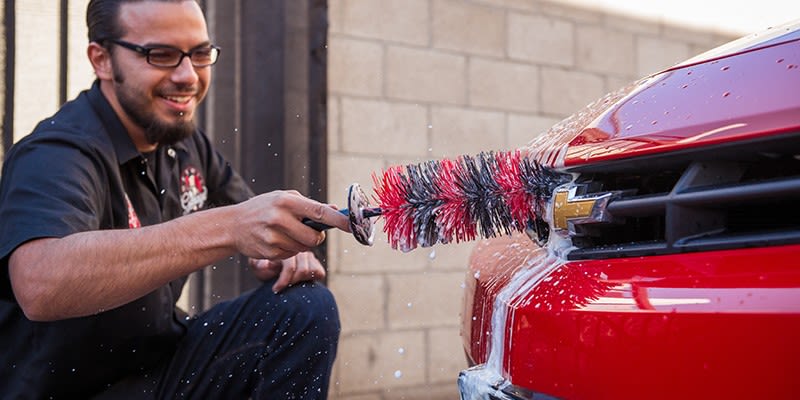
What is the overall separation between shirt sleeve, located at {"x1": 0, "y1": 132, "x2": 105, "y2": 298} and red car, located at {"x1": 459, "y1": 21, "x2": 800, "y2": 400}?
1.03m

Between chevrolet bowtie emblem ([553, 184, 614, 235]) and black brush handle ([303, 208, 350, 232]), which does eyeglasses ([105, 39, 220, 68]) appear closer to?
black brush handle ([303, 208, 350, 232])

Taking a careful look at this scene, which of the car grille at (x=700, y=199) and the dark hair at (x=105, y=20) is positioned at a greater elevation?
the dark hair at (x=105, y=20)

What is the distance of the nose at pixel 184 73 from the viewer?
262 cm

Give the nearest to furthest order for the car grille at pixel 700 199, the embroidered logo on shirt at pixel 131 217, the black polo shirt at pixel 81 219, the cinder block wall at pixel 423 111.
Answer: the car grille at pixel 700 199 → the black polo shirt at pixel 81 219 → the embroidered logo on shirt at pixel 131 217 → the cinder block wall at pixel 423 111

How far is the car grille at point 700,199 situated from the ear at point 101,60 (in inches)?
68.4

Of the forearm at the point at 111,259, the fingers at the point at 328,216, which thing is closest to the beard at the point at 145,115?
the forearm at the point at 111,259

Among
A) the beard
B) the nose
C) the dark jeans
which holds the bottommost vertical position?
the dark jeans

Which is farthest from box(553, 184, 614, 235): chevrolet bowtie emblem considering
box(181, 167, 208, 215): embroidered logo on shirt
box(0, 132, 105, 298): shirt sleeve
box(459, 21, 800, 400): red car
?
box(181, 167, 208, 215): embroidered logo on shirt

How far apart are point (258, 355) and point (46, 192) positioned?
0.76 metres

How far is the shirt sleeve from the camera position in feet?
6.46

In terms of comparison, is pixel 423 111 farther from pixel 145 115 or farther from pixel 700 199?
pixel 700 199

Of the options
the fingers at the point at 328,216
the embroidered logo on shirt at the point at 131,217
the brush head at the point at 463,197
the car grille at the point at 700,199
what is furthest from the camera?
the embroidered logo on shirt at the point at 131,217

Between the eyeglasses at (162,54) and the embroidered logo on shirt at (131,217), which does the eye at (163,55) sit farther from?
the embroidered logo on shirt at (131,217)

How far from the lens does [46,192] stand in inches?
79.9
